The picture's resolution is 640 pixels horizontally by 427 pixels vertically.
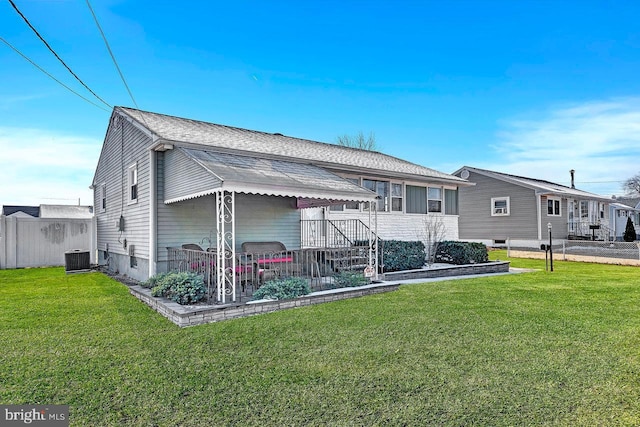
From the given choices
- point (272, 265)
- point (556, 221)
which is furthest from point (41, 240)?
point (556, 221)

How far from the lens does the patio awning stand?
6.96 metres

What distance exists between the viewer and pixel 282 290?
7.04 meters

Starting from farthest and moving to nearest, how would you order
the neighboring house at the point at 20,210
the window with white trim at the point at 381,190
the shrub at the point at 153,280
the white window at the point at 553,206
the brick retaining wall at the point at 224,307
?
the neighboring house at the point at 20,210 → the white window at the point at 553,206 → the window with white trim at the point at 381,190 → the shrub at the point at 153,280 → the brick retaining wall at the point at 224,307

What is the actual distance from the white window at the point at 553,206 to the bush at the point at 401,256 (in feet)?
46.8

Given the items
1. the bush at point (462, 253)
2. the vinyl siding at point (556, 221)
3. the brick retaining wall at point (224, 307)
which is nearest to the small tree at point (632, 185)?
the vinyl siding at point (556, 221)

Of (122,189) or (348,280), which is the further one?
(122,189)

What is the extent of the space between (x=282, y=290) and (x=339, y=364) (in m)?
3.13

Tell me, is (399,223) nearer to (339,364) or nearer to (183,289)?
(183,289)

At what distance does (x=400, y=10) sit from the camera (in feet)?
39.5

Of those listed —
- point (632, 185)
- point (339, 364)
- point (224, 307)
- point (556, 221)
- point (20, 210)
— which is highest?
point (632, 185)

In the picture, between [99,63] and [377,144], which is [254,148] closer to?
[99,63]

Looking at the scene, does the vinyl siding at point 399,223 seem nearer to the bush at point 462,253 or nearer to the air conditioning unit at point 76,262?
the bush at point 462,253

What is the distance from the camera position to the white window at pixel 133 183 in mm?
10523

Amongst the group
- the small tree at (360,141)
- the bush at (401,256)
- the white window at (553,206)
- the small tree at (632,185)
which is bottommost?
the bush at (401,256)
